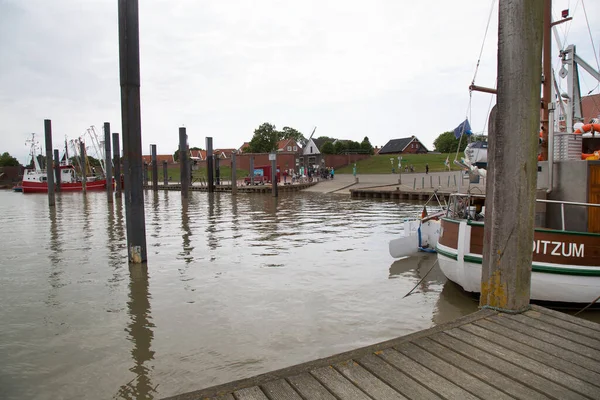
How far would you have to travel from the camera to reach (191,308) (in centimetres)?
788

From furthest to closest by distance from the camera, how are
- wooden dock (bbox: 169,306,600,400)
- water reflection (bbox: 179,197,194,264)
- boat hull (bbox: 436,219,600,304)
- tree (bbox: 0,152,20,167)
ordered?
tree (bbox: 0,152,20,167)
water reflection (bbox: 179,197,194,264)
boat hull (bbox: 436,219,600,304)
wooden dock (bbox: 169,306,600,400)

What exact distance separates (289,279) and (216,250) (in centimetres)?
427

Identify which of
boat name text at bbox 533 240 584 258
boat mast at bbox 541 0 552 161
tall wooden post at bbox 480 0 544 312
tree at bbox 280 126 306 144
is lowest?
boat name text at bbox 533 240 584 258

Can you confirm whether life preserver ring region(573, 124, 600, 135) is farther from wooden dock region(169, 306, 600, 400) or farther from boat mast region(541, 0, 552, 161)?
wooden dock region(169, 306, 600, 400)

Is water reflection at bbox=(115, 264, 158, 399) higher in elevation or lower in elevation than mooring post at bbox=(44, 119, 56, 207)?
lower

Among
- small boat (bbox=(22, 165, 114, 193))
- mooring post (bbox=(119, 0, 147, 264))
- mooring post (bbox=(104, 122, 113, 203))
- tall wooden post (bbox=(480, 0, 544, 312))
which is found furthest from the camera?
small boat (bbox=(22, 165, 114, 193))

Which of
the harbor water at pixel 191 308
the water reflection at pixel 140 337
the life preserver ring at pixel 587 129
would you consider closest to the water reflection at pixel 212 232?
the harbor water at pixel 191 308

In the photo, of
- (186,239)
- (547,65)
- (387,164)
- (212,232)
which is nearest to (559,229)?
(547,65)

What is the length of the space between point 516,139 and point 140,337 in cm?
574

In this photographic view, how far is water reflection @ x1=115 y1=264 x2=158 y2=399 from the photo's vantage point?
507cm

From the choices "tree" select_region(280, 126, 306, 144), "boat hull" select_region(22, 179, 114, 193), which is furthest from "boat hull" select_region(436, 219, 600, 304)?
"tree" select_region(280, 126, 306, 144)

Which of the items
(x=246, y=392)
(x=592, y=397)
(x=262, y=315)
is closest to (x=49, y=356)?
(x=262, y=315)

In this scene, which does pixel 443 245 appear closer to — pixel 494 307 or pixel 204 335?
pixel 494 307

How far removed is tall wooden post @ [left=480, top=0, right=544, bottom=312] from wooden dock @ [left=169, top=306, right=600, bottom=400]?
0.68 metres
